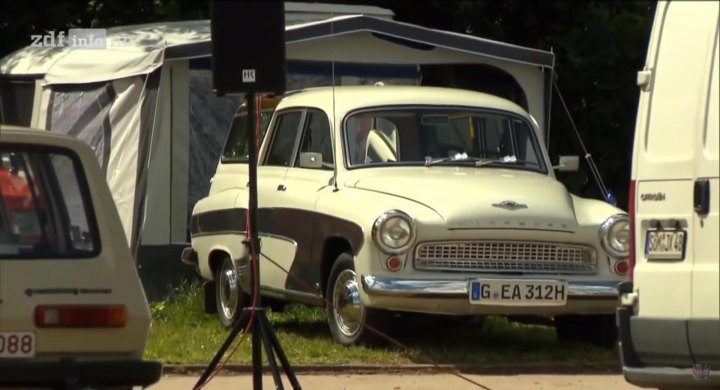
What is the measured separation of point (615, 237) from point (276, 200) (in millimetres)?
2648

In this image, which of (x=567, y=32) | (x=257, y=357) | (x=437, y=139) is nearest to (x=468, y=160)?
(x=437, y=139)

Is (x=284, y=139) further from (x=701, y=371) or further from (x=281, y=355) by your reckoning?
(x=701, y=371)

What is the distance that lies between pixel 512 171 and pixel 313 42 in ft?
10.3

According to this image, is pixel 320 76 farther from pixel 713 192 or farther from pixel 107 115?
pixel 713 192

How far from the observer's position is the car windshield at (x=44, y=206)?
7156mm

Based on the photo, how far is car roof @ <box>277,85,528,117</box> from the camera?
11.9 metres

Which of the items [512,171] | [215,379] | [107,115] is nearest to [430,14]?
[107,115]

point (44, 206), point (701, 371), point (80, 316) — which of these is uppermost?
point (44, 206)

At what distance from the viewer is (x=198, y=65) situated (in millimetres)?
14203

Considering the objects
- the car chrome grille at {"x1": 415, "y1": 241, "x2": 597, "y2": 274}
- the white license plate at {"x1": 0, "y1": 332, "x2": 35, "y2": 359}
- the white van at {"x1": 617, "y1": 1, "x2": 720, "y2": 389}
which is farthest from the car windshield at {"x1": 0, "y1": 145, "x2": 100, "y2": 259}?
the car chrome grille at {"x1": 415, "y1": 241, "x2": 597, "y2": 274}

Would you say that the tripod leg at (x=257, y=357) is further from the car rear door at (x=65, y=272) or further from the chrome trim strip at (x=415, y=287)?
the chrome trim strip at (x=415, y=287)

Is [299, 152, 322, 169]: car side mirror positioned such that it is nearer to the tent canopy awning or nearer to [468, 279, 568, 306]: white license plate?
[468, 279, 568, 306]: white license plate

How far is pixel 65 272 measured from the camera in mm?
7062

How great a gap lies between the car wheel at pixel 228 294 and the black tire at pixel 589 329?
7.89 feet
